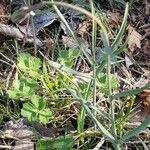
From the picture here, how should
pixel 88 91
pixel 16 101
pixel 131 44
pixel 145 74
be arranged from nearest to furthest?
pixel 88 91 < pixel 16 101 < pixel 145 74 < pixel 131 44

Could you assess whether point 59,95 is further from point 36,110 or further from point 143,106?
point 143,106

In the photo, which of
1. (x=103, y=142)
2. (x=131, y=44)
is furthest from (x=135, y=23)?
(x=103, y=142)

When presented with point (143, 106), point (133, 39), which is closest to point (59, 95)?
point (143, 106)

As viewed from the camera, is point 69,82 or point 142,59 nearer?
point 69,82

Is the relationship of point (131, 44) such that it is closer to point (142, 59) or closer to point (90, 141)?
point (142, 59)

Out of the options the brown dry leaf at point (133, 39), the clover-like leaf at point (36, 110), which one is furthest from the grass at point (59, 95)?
the brown dry leaf at point (133, 39)

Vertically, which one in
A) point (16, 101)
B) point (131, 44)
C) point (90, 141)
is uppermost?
point (131, 44)

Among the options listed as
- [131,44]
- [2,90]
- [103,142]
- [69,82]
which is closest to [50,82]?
→ [69,82]

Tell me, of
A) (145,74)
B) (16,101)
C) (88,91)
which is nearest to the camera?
(88,91)

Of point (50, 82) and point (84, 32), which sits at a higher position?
point (84, 32)
